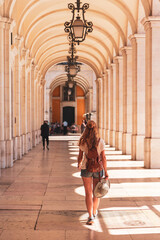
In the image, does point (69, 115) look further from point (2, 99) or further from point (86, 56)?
point (2, 99)

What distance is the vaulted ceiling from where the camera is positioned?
1523 cm

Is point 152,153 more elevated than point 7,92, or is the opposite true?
point 7,92

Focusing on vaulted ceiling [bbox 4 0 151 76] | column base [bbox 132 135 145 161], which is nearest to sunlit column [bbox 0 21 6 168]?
vaulted ceiling [bbox 4 0 151 76]

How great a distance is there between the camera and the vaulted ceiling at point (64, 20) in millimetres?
15227

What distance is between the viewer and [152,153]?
40.3 feet

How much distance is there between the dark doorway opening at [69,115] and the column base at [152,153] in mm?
47315

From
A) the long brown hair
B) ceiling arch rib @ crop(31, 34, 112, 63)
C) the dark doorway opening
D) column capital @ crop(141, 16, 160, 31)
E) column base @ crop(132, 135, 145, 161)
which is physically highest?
ceiling arch rib @ crop(31, 34, 112, 63)

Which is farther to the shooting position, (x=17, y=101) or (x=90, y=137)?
(x=17, y=101)

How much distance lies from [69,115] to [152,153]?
47.8 metres

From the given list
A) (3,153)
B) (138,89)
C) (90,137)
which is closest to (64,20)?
(138,89)

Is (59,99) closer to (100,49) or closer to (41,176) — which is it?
(100,49)

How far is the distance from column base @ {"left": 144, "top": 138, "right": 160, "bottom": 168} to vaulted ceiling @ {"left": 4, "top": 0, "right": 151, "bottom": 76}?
407 centimetres

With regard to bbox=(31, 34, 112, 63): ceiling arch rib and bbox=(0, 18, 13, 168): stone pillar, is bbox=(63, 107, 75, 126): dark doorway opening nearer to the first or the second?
bbox=(31, 34, 112, 63): ceiling arch rib

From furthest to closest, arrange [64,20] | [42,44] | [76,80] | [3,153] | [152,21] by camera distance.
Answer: [76,80], [42,44], [64,20], [152,21], [3,153]
